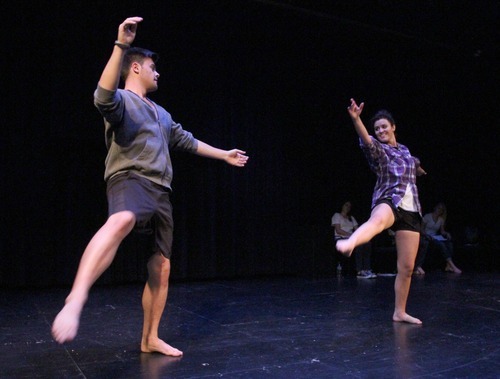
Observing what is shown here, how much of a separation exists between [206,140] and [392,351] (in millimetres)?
4511

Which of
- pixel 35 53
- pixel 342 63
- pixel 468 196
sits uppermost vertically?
pixel 342 63

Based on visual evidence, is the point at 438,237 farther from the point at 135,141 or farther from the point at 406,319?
Result: the point at 135,141

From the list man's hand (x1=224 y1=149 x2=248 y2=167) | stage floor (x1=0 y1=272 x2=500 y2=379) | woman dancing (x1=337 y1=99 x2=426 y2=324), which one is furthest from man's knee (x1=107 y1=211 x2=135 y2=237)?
woman dancing (x1=337 y1=99 x2=426 y2=324)

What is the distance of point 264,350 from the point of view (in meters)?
2.37

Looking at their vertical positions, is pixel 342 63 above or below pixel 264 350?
above

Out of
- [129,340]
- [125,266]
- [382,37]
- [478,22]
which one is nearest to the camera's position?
[129,340]

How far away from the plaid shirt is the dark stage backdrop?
3642 millimetres

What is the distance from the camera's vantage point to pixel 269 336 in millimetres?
2725

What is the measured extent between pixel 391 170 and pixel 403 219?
31 cm

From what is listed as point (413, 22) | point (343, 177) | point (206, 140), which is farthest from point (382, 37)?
point (206, 140)

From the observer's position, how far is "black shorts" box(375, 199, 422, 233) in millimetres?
3015

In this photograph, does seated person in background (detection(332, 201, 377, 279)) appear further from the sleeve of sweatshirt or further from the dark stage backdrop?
the sleeve of sweatshirt

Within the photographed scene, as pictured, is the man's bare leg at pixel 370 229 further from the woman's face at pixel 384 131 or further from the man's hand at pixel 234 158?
the man's hand at pixel 234 158

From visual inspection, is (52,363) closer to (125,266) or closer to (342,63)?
(125,266)
